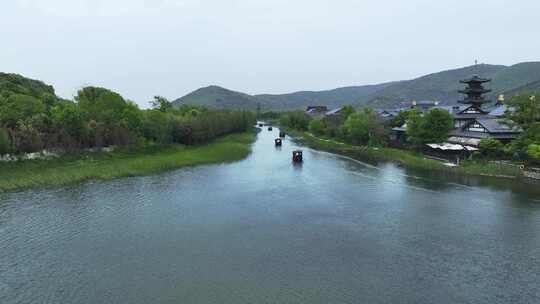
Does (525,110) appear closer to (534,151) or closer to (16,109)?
(534,151)

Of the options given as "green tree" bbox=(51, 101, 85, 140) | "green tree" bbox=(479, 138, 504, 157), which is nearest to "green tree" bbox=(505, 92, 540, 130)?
"green tree" bbox=(479, 138, 504, 157)

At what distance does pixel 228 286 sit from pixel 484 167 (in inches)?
1402

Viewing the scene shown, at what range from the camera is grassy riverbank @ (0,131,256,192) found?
113ft

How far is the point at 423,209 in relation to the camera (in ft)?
91.5

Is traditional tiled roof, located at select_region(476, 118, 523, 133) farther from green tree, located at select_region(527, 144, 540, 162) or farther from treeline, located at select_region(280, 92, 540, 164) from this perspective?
green tree, located at select_region(527, 144, 540, 162)

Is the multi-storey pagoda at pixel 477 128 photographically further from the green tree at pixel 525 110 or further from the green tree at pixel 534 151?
the green tree at pixel 534 151

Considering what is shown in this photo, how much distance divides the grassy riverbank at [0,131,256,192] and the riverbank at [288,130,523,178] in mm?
20577

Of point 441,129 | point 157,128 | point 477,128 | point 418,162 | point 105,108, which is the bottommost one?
point 418,162

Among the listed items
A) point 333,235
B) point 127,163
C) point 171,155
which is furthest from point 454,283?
point 171,155

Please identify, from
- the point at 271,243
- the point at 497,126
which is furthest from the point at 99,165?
the point at 497,126

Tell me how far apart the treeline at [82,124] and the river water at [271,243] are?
13.4 metres

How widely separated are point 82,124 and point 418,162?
4471 centimetres

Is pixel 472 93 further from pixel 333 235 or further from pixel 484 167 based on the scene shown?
pixel 333 235

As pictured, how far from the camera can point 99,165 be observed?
42406mm
